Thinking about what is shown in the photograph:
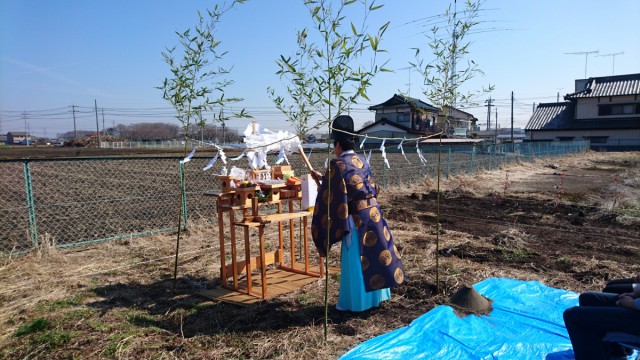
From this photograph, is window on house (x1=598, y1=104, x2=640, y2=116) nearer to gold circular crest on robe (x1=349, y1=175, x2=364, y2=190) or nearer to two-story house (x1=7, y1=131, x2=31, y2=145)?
gold circular crest on robe (x1=349, y1=175, x2=364, y2=190)

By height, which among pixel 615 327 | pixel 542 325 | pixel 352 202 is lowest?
pixel 542 325

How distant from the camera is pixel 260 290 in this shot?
4.31 m

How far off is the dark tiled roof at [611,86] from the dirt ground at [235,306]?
1139 inches

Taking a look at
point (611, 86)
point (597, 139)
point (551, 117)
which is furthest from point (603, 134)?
point (551, 117)

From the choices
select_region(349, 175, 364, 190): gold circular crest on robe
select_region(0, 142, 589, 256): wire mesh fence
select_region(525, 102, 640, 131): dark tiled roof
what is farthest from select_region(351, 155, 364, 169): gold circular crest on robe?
select_region(525, 102, 640, 131): dark tiled roof

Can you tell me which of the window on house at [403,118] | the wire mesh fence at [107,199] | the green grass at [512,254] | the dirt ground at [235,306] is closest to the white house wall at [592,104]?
the window on house at [403,118]

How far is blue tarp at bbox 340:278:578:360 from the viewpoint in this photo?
294cm

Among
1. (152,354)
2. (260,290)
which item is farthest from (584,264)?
(152,354)

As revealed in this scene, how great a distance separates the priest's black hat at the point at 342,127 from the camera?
3.54 meters

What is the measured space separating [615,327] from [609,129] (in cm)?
3592

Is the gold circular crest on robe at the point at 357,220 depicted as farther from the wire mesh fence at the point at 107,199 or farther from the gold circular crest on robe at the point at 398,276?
the wire mesh fence at the point at 107,199

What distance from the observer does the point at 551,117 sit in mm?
34969

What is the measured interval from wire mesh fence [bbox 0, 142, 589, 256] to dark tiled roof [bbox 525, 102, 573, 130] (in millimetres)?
17272

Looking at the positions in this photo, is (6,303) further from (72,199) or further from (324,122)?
(72,199)
